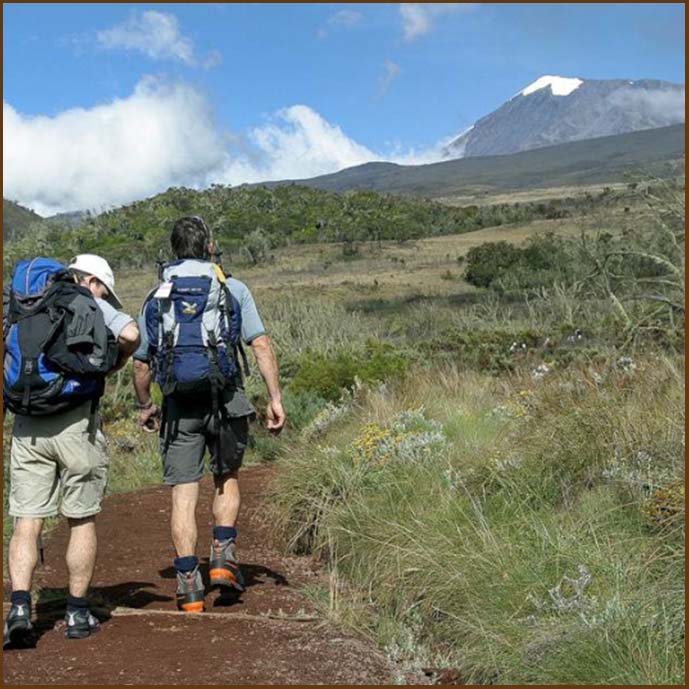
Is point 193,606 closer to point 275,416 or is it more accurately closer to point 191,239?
point 275,416

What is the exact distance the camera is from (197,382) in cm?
539

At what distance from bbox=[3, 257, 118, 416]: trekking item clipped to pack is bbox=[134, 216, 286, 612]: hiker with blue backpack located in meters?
0.49

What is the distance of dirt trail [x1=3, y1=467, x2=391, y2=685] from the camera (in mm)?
4602

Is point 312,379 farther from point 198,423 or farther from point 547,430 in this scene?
point 198,423

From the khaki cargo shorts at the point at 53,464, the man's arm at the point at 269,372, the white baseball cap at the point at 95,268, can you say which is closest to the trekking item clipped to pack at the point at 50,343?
the khaki cargo shorts at the point at 53,464

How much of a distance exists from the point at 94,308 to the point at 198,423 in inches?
38.3

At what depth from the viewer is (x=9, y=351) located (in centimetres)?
491

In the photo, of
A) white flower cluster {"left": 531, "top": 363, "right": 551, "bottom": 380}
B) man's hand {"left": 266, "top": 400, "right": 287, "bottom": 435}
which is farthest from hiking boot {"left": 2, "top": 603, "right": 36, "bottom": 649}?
white flower cluster {"left": 531, "top": 363, "right": 551, "bottom": 380}

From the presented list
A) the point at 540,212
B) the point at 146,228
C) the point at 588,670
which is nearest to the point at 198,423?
the point at 588,670

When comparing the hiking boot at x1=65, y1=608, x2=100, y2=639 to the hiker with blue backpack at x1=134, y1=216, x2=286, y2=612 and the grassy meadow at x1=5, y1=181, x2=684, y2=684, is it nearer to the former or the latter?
the hiker with blue backpack at x1=134, y1=216, x2=286, y2=612

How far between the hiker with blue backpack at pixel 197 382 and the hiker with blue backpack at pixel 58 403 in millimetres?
304

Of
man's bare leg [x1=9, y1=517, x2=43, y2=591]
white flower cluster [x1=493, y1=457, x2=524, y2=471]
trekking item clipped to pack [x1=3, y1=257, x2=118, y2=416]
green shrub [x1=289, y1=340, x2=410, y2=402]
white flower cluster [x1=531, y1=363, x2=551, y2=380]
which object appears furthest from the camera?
green shrub [x1=289, y1=340, x2=410, y2=402]

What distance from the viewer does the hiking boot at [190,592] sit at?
5566 millimetres

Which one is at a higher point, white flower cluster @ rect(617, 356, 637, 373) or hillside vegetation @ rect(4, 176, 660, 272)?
hillside vegetation @ rect(4, 176, 660, 272)
